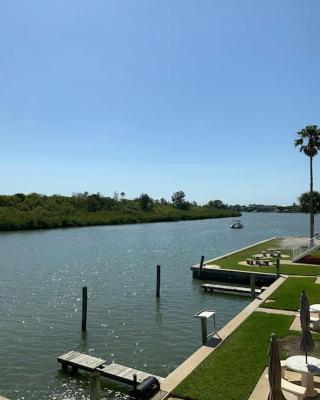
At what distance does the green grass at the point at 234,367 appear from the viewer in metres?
11.3

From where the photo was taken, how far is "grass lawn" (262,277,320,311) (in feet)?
66.2

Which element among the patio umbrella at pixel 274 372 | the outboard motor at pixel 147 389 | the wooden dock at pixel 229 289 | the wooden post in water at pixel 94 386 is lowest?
the wooden dock at pixel 229 289

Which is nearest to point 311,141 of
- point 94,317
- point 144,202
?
point 94,317

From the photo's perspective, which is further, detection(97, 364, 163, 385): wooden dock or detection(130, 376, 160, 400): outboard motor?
detection(97, 364, 163, 385): wooden dock

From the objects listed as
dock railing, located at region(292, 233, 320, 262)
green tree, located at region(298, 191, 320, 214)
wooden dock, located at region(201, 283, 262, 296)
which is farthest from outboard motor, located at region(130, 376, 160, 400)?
green tree, located at region(298, 191, 320, 214)

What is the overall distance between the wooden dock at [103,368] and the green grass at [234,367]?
5.03ft

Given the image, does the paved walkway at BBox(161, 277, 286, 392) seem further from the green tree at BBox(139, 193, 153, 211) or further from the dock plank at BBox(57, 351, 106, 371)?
the green tree at BBox(139, 193, 153, 211)

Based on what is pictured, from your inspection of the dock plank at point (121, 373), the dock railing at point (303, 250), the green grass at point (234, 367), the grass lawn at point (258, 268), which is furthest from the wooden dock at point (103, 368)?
the dock railing at point (303, 250)

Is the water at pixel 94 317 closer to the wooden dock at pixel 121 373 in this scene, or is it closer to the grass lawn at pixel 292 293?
the wooden dock at pixel 121 373

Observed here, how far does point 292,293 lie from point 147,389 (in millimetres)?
13226

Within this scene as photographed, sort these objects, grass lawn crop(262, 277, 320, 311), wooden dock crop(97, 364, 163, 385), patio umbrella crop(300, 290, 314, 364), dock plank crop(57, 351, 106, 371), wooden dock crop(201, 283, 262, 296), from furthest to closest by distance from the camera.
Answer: wooden dock crop(201, 283, 262, 296)
grass lawn crop(262, 277, 320, 311)
dock plank crop(57, 351, 106, 371)
wooden dock crop(97, 364, 163, 385)
patio umbrella crop(300, 290, 314, 364)

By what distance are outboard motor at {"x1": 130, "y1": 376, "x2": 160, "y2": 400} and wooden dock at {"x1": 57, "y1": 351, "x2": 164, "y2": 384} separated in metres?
1.26

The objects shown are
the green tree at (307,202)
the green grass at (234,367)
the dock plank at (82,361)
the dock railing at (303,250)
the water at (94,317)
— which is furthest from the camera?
the green tree at (307,202)

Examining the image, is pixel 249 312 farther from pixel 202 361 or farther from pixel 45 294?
pixel 45 294
